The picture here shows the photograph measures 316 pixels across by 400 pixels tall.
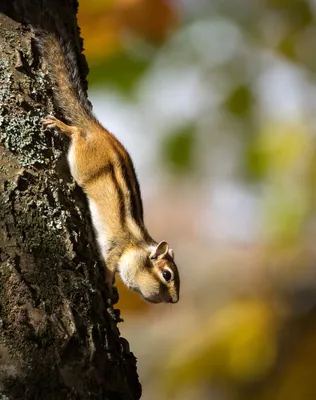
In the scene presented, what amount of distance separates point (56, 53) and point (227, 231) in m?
3.14

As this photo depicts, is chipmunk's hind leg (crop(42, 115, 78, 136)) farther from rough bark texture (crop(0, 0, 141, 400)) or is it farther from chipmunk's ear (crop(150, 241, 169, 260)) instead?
chipmunk's ear (crop(150, 241, 169, 260))

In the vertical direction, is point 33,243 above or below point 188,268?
below

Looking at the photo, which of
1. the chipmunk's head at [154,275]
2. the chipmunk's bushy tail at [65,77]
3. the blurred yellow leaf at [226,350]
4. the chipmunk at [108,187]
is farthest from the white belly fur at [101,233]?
the blurred yellow leaf at [226,350]

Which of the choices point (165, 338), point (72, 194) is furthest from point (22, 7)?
point (165, 338)

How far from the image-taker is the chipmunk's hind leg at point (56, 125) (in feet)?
7.57

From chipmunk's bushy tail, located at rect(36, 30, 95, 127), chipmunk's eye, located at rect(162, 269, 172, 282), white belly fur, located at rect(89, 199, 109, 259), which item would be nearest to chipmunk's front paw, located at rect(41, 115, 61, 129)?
chipmunk's bushy tail, located at rect(36, 30, 95, 127)

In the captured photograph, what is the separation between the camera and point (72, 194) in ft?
7.50

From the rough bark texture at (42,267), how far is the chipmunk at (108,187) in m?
0.11

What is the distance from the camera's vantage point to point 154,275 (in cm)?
343

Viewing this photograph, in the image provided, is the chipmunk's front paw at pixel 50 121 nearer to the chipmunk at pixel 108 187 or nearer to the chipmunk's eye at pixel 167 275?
the chipmunk at pixel 108 187

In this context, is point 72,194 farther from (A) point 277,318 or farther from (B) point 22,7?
(A) point 277,318

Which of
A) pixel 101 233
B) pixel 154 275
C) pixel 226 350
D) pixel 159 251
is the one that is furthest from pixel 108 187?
pixel 226 350

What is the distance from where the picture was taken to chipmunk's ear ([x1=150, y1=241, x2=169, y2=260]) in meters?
3.33

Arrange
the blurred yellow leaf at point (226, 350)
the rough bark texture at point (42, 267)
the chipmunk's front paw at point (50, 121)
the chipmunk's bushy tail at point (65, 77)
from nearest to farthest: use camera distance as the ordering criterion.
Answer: the rough bark texture at point (42, 267)
the chipmunk's front paw at point (50, 121)
the chipmunk's bushy tail at point (65, 77)
the blurred yellow leaf at point (226, 350)
